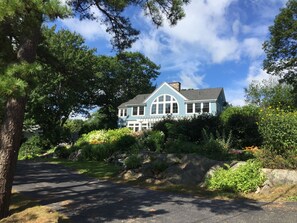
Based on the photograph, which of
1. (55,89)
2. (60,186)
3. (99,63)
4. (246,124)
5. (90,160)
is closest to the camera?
(60,186)

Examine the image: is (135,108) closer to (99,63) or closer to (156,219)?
(99,63)

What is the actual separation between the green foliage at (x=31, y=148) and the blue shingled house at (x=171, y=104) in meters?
13.1

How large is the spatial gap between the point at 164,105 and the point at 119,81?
586 inches

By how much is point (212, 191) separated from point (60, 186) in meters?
4.88

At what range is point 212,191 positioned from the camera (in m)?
9.02

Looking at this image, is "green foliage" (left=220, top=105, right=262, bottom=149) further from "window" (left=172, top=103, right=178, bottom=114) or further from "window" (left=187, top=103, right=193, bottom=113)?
"window" (left=172, top=103, right=178, bottom=114)

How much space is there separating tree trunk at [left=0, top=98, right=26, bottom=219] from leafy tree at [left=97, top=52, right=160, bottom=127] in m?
45.0

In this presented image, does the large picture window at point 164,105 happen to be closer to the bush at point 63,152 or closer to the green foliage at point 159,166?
the bush at point 63,152

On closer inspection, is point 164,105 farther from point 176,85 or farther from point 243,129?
point 243,129

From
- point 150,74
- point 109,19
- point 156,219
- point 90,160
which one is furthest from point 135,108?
point 156,219

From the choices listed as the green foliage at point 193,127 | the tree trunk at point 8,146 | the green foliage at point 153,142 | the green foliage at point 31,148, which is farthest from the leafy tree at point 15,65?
the green foliage at point 31,148

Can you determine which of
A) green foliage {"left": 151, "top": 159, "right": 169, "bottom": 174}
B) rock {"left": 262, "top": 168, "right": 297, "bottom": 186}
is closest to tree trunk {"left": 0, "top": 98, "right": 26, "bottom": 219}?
green foliage {"left": 151, "top": 159, "right": 169, "bottom": 174}

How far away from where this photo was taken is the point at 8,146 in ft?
19.3

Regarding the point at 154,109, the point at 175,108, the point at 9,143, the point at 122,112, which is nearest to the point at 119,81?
the point at 122,112
